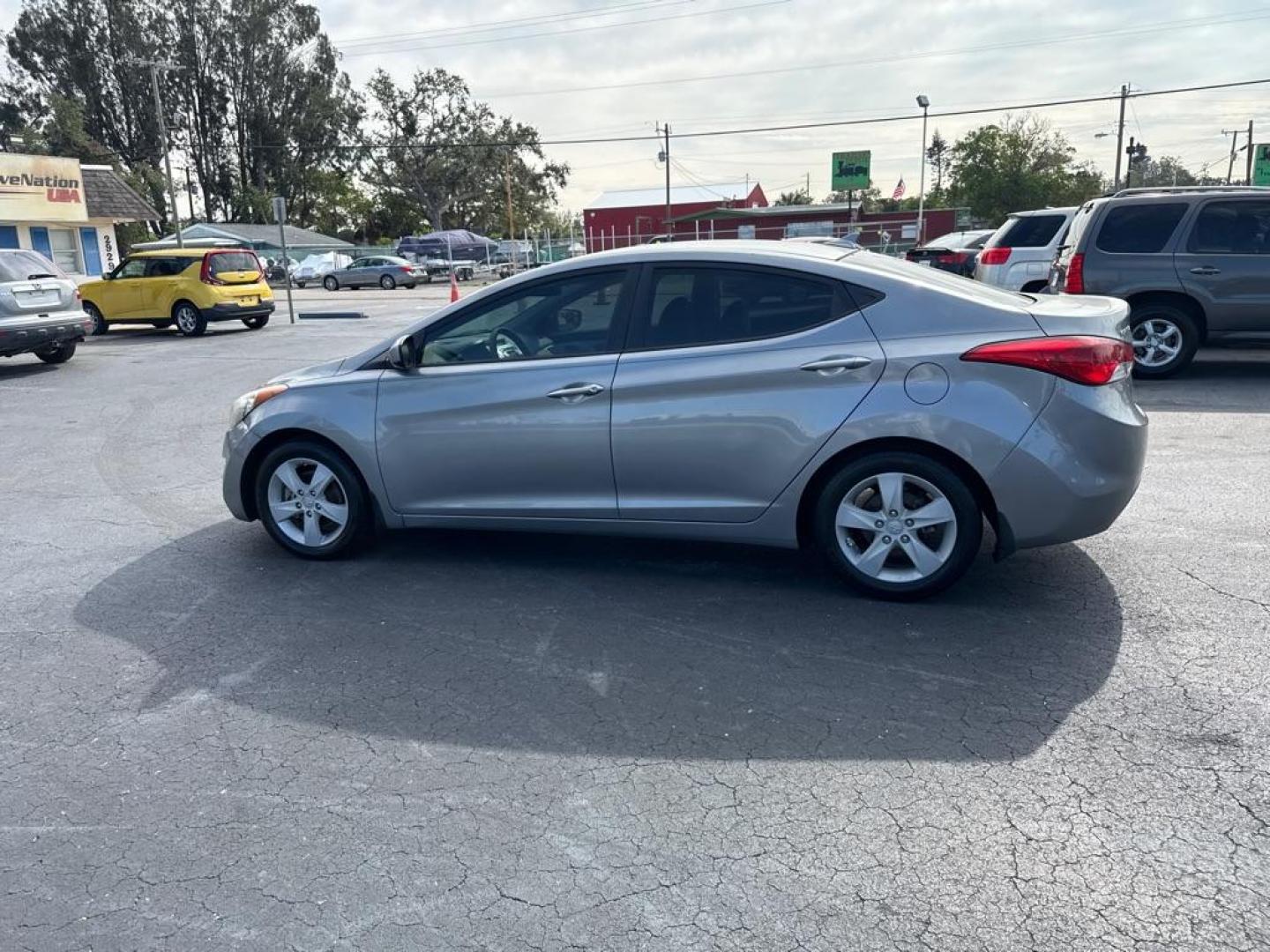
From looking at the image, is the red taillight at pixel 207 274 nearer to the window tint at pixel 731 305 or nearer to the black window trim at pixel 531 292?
the black window trim at pixel 531 292

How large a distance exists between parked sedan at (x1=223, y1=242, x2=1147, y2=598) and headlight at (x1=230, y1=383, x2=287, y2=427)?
3cm

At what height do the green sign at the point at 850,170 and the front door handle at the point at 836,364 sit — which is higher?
the green sign at the point at 850,170

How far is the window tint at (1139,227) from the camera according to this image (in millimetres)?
9922

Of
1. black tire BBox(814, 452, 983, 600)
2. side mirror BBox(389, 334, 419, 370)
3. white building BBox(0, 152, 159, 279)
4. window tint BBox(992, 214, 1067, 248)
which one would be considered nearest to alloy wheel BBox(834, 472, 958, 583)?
black tire BBox(814, 452, 983, 600)

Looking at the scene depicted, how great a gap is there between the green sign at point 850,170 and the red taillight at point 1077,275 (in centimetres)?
5505

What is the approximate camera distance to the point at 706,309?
184 inches

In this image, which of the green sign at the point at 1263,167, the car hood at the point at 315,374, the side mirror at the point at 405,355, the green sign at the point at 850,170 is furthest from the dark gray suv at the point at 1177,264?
the green sign at the point at 850,170

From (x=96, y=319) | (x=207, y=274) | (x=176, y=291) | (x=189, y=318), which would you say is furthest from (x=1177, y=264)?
(x=96, y=319)

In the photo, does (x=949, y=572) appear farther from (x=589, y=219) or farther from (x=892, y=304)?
(x=589, y=219)

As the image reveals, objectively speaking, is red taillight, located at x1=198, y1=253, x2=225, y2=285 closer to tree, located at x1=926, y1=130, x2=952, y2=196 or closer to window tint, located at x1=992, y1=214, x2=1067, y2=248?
window tint, located at x1=992, y1=214, x2=1067, y2=248

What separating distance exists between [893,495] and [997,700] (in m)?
1.08

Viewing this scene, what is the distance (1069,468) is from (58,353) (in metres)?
15.6

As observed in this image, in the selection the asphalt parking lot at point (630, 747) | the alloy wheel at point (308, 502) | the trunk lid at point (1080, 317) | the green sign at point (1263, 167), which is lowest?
the asphalt parking lot at point (630, 747)

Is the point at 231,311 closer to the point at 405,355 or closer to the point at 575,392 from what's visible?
the point at 405,355
